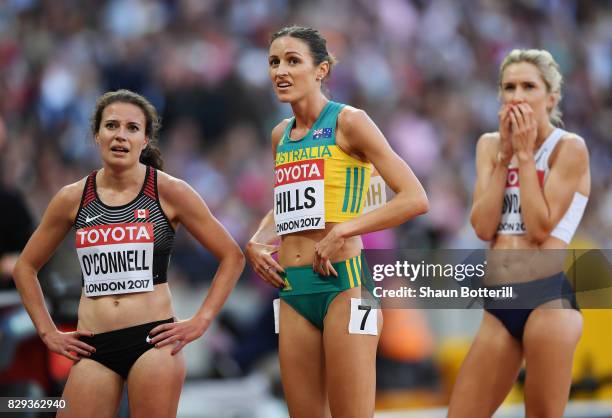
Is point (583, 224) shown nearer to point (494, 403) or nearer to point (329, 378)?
point (494, 403)

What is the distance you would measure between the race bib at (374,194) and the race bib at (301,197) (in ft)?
1.50

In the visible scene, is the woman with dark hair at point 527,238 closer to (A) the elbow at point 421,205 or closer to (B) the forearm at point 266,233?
(A) the elbow at point 421,205

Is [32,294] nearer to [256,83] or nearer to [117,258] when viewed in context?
[117,258]

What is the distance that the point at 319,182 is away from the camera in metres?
4.41

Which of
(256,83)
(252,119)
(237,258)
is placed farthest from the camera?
(256,83)

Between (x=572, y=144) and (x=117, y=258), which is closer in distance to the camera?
(x=117, y=258)

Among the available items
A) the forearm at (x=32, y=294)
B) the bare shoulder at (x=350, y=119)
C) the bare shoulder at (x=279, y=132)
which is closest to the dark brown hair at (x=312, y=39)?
the bare shoulder at (x=350, y=119)

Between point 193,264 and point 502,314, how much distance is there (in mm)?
3027

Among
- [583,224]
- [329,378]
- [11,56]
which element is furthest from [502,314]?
[11,56]

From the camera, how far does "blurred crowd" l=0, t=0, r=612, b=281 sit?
8961 mm

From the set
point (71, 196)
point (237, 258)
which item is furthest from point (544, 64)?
point (71, 196)

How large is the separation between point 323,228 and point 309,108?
1.83ft

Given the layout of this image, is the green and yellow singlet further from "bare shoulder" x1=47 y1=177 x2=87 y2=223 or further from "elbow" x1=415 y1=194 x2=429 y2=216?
"bare shoulder" x1=47 y1=177 x2=87 y2=223

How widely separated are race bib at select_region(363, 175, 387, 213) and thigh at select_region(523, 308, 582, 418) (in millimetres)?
888
